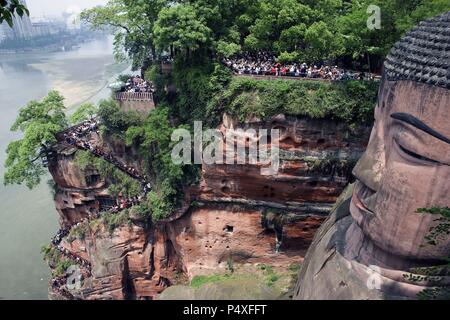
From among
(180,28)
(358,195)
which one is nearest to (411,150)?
(358,195)

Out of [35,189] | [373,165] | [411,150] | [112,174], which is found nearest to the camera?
[411,150]

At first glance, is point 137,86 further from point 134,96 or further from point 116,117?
point 116,117

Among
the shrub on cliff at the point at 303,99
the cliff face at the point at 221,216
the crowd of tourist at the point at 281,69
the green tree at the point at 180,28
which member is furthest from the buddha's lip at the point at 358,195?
the green tree at the point at 180,28

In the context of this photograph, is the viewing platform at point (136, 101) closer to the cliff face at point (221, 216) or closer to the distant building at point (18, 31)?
the cliff face at point (221, 216)

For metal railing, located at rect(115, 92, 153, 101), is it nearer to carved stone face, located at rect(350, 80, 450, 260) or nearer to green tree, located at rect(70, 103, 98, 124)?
green tree, located at rect(70, 103, 98, 124)

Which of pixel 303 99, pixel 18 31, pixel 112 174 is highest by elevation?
pixel 18 31

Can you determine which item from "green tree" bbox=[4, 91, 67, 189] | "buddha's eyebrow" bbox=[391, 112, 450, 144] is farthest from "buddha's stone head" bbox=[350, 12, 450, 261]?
"green tree" bbox=[4, 91, 67, 189]
